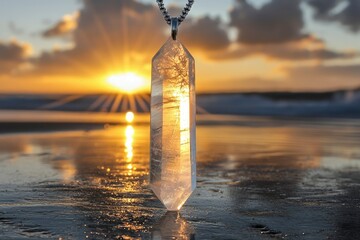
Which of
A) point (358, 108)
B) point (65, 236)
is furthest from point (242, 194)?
point (358, 108)

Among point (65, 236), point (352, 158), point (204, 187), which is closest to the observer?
point (65, 236)

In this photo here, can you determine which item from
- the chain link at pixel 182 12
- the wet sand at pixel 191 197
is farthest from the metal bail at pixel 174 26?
the wet sand at pixel 191 197

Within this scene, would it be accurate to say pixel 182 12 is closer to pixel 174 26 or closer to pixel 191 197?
pixel 174 26

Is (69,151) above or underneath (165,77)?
underneath

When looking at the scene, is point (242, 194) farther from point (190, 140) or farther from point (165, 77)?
point (165, 77)

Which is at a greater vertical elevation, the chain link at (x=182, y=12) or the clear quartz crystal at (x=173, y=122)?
the chain link at (x=182, y=12)

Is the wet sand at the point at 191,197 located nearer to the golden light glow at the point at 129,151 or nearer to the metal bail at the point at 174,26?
the golden light glow at the point at 129,151
